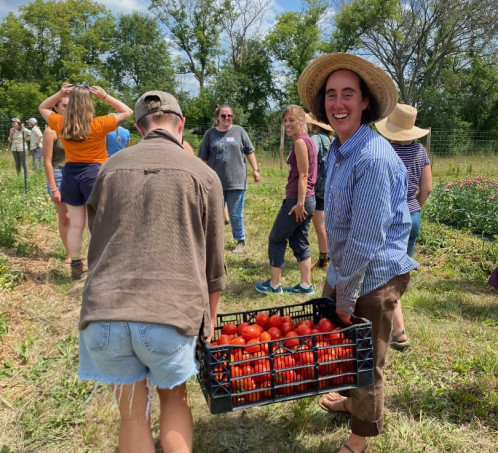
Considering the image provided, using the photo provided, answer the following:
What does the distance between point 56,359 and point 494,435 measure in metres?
3.10

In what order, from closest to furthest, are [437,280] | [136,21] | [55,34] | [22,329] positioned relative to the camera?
[22,329]
[437,280]
[55,34]
[136,21]

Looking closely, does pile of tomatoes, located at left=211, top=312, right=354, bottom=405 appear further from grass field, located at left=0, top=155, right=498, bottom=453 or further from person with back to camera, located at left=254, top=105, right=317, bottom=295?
person with back to camera, located at left=254, top=105, right=317, bottom=295

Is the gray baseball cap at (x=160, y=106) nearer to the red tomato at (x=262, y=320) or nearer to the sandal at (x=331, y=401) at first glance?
the red tomato at (x=262, y=320)

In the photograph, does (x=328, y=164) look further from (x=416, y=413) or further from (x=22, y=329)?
(x=22, y=329)

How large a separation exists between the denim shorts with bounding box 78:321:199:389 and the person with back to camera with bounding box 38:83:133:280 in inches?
126

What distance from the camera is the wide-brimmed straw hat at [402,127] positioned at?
12.6 ft

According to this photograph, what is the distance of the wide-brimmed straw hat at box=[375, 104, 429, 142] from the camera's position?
3848 millimetres

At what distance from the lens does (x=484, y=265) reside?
18.8 ft

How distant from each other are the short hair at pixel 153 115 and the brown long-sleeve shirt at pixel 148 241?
0.18 metres

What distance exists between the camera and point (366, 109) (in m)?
2.36

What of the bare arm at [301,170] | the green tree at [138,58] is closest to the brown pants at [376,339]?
the bare arm at [301,170]

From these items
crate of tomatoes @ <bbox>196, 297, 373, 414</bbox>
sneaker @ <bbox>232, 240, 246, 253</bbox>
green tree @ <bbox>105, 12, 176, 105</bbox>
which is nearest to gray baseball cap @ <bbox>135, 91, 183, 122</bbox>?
crate of tomatoes @ <bbox>196, 297, 373, 414</bbox>

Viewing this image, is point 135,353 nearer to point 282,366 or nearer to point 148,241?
point 148,241

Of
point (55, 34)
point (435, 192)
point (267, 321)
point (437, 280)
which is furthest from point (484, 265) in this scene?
point (55, 34)
